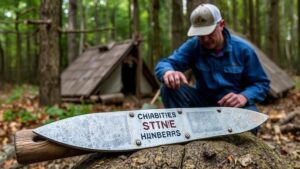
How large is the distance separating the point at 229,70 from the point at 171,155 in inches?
45.7

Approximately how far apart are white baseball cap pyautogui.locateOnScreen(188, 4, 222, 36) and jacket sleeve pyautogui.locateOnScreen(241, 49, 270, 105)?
418mm

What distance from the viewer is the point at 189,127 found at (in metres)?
2.55

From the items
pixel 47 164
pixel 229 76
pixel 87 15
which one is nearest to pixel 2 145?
pixel 47 164

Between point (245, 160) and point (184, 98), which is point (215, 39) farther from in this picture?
point (245, 160)

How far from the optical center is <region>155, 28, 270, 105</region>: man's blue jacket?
126 inches

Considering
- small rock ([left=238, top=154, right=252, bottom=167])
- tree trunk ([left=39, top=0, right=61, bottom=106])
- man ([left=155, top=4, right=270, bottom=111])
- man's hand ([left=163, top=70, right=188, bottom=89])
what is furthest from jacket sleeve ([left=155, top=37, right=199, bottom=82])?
tree trunk ([left=39, top=0, right=61, bottom=106])

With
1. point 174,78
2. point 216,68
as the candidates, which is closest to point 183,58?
point 216,68

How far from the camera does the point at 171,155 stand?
7.77 feet

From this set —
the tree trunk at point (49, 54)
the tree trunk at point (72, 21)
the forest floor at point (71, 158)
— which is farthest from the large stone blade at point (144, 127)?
the tree trunk at point (72, 21)

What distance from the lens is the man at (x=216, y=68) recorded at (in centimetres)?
312

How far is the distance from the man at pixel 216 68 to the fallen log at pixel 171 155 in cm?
53

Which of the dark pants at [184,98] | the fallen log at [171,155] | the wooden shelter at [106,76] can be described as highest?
the dark pants at [184,98]

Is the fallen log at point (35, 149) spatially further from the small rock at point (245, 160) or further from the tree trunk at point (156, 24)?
the tree trunk at point (156, 24)

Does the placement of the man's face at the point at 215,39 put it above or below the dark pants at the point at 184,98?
above
